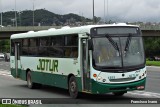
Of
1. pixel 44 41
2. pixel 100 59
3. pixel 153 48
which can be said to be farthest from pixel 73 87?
pixel 153 48

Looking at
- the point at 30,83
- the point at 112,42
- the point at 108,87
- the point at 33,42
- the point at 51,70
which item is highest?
the point at 112,42

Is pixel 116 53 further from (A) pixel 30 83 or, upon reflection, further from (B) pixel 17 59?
(B) pixel 17 59

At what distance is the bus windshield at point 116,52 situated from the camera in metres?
14.1

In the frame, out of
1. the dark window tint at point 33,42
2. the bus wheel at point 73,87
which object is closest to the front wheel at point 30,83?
the dark window tint at point 33,42

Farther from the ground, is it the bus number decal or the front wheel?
the bus number decal

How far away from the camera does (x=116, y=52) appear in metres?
14.2

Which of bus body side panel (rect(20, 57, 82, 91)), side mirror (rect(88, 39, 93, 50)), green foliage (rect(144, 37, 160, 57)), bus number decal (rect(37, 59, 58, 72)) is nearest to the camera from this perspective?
side mirror (rect(88, 39, 93, 50))

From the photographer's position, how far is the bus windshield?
46.1ft

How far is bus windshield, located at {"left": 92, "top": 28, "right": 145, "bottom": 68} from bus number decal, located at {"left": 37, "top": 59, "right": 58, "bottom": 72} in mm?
3456

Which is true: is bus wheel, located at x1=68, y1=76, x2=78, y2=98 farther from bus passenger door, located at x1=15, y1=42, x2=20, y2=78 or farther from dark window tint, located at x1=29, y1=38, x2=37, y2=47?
bus passenger door, located at x1=15, y1=42, x2=20, y2=78

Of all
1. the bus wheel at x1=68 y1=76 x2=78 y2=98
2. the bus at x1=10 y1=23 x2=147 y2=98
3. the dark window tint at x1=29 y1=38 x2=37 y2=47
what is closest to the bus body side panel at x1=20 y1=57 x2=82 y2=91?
the bus at x1=10 y1=23 x2=147 y2=98

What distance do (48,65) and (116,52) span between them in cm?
471

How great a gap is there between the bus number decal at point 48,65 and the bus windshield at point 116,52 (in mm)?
3456

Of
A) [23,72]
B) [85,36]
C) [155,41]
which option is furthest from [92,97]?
[155,41]
